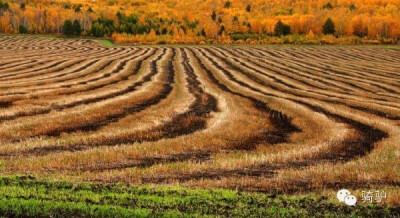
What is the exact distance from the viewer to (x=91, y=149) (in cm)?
1395

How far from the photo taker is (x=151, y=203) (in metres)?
8.90

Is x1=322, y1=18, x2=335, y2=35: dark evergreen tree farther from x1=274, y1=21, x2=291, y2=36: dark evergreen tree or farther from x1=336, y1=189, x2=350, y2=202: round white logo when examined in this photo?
x1=336, y1=189, x2=350, y2=202: round white logo

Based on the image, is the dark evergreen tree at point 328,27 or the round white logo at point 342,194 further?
the dark evergreen tree at point 328,27

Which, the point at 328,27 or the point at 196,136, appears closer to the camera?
the point at 196,136

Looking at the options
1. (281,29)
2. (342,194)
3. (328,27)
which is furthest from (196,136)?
(328,27)

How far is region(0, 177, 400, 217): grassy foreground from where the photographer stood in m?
8.50

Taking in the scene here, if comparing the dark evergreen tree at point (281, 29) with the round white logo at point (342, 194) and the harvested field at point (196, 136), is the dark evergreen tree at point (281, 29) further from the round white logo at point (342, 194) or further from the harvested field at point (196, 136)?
the round white logo at point (342, 194)

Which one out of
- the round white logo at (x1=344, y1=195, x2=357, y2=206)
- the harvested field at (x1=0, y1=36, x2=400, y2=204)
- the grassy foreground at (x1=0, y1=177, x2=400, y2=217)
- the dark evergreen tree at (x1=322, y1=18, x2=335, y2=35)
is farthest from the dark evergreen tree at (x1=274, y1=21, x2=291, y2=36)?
the grassy foreground at (x1=0, y1=177, x2=400, y2=217)

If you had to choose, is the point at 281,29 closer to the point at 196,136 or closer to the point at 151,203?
the point at 196,136

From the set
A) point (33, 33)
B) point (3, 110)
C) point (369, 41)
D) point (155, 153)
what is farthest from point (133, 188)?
point (33, 33)

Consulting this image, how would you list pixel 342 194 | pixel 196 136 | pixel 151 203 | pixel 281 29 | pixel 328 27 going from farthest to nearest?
pixel 328 27, pixel 281 29, pixel 196 136, pixel 342 194, pixel 151 203

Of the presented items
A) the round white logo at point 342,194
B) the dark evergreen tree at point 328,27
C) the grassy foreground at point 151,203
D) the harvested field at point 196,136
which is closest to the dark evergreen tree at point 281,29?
the dark evergreen tree at point 328,27

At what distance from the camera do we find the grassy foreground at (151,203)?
8.50 m

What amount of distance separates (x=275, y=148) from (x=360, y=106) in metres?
13.0
